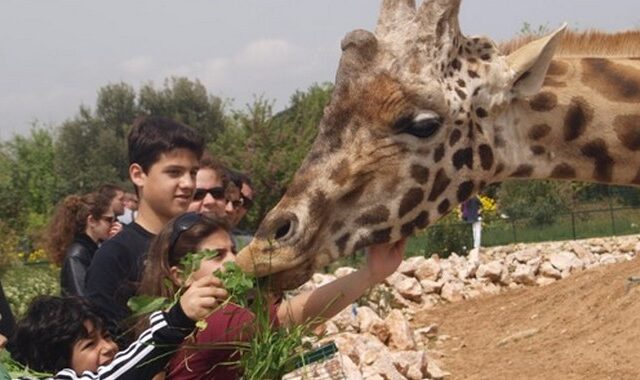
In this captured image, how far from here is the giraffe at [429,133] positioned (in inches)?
174

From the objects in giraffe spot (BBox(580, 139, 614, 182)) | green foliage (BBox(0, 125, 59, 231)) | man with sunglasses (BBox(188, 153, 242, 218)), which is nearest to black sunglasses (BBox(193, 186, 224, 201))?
man with sunglasses (BBox(188, 153, 242, 218))

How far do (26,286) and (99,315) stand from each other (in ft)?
34.3

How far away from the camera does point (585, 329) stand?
44.1ft

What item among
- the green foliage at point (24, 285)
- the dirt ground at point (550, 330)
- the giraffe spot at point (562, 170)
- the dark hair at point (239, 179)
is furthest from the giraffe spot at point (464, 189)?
the dirt ground at point (550, 330)

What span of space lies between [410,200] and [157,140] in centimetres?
127

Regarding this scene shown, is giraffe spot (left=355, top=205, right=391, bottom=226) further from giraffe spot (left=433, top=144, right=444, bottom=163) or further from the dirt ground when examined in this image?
the dirt ground

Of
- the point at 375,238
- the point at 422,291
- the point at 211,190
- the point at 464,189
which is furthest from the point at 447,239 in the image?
the point at 375,238

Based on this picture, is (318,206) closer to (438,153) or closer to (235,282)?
(438,153)

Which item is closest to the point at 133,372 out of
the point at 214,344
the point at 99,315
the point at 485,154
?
the point at 214,344

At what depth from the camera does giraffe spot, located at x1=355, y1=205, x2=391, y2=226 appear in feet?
14.8

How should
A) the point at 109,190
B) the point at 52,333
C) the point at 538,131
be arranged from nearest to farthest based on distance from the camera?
the point at 52,333 → the point at 538,131 → the point at 109,190

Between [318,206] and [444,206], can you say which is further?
[444,206]

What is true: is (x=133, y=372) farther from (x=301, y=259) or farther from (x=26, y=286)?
(x=26, y=286)

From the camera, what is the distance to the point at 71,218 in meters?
7.62
